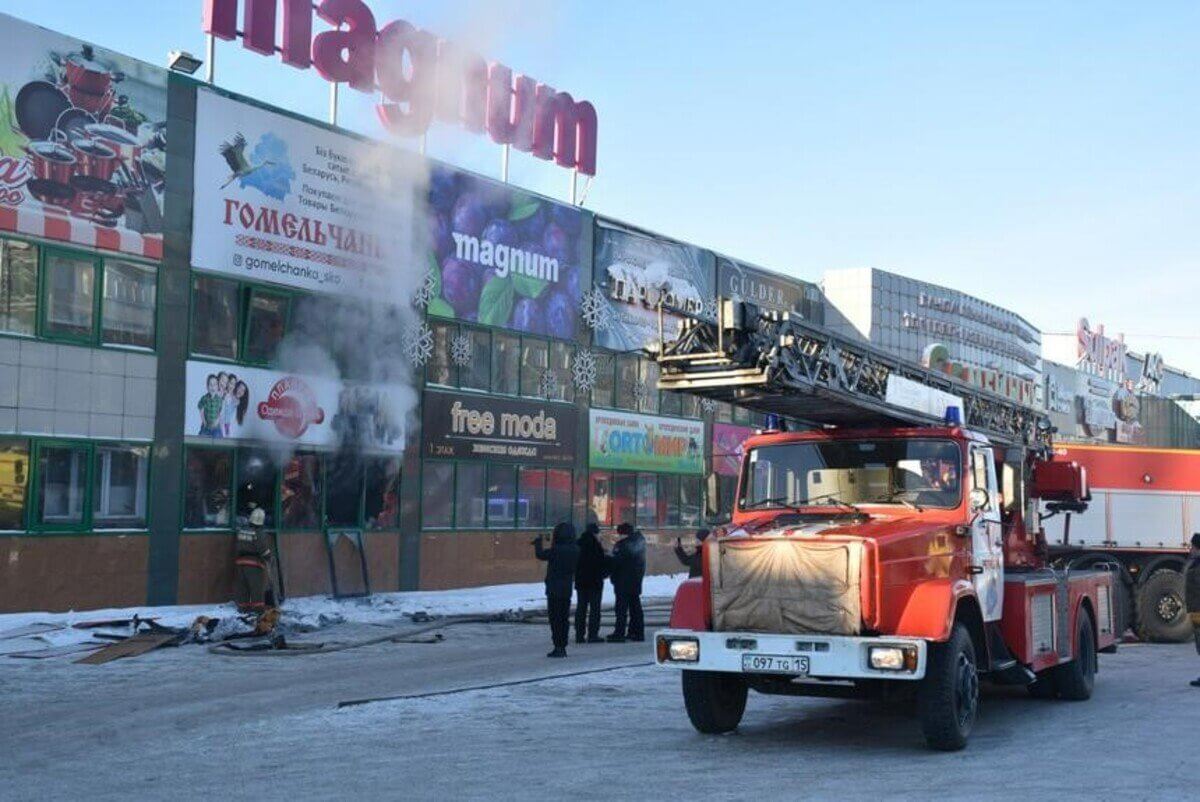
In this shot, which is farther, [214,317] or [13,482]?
[214,317]

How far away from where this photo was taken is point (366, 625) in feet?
71.8

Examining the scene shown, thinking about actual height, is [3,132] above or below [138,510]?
above

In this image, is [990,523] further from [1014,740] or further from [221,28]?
[221,28]

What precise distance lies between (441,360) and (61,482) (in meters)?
8.85

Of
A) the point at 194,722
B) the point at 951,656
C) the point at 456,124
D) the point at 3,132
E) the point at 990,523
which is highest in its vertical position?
the point at 456,124

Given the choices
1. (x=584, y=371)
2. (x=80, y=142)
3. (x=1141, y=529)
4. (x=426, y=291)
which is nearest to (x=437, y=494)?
(x=426, y=291)

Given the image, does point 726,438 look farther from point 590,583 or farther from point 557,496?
point 590,583

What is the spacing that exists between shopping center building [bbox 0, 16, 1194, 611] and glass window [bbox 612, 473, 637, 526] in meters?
0.13

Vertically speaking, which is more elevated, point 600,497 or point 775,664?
point 600,497

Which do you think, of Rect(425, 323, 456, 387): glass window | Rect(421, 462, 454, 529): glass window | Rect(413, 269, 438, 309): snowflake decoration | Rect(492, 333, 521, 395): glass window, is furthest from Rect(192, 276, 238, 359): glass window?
Rect(492, 333, 521, 395): glass window

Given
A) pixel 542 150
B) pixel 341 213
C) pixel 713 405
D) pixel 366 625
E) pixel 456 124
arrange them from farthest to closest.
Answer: pixel 713 405, pixel 542 150, pixel 456 124, pixel 341 213, pixel 366 625

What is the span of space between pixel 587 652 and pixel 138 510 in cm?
857

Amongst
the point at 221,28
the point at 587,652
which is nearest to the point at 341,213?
the point at 221,28

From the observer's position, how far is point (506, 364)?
3003 centimetres
